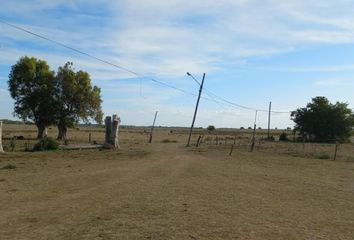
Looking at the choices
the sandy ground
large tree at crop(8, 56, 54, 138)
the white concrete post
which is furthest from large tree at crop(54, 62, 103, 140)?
the sandy ground

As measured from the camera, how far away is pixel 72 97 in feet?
195

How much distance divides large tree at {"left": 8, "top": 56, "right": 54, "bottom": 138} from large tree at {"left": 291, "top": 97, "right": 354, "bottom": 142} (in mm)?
43433

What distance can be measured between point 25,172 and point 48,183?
4695 mm

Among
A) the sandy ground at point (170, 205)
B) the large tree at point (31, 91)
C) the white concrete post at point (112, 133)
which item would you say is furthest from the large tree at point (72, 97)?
the sandy ground at point (170, 205)

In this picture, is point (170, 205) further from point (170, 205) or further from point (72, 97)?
point (72, 97)

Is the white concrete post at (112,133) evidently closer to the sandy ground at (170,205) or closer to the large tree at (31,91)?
the large tree at (31,91)

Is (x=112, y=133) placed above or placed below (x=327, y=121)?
below

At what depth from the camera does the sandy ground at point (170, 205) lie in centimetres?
1055

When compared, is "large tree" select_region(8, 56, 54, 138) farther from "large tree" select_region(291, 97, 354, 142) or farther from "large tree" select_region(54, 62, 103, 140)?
"large tree" select_region(291, 97, 354, 142)

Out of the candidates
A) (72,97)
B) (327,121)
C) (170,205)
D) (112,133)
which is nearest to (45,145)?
(112,133)

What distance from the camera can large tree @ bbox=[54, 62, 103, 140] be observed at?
194 ft

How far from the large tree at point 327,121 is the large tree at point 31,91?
142 feet

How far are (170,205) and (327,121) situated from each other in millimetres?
72934

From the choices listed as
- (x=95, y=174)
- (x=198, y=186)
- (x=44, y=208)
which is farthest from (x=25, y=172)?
(x=44, y=208)
